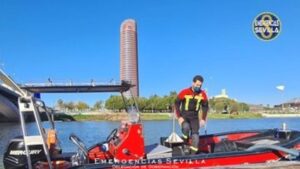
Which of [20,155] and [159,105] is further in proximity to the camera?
[159,105]

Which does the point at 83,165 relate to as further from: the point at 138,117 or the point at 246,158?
the point at 246,158

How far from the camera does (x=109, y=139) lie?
1009cm

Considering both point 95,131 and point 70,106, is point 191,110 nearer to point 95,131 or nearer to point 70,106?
point 95,131

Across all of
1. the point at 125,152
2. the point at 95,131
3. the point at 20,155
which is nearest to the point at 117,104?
the point at 125,152

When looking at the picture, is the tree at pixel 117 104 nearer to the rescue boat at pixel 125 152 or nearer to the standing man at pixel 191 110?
the rescue boat at pixel 125 152

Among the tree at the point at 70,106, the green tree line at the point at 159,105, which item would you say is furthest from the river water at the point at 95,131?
the tree at the point at 70,106

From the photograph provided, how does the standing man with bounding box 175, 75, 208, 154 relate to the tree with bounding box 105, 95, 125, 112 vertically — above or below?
below

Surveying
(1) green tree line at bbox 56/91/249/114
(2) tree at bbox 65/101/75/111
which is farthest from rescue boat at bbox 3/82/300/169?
(2) tree at bbox 65/101/75/111

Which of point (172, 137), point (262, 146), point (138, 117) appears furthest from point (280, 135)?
point (138, 117)

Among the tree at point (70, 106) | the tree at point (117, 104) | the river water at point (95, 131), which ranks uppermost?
the tree at point (70, 106)

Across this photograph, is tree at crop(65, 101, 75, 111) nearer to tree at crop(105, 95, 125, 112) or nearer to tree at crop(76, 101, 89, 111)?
tree at crop(76, 101, 89, 111)

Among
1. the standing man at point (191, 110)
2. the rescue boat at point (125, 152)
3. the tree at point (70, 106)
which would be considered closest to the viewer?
the rescue boat at point (125, 152)

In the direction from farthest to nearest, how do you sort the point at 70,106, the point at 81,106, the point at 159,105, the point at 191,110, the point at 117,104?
the point at 81,106 < the point at 70,106 < the point at 159,105 < the point at 117,104 < the point at 191,110

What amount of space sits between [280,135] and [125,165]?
14.9ft
